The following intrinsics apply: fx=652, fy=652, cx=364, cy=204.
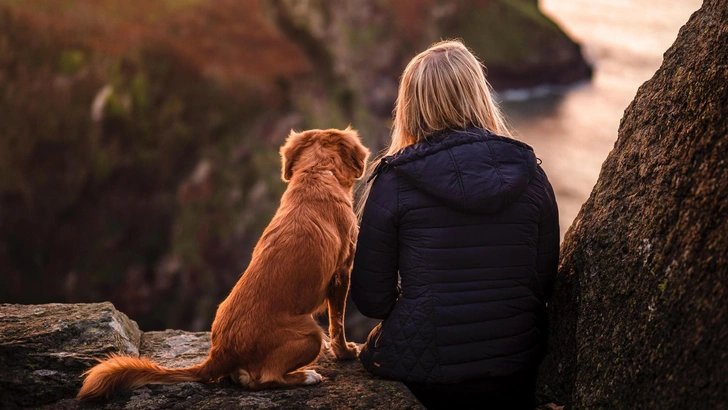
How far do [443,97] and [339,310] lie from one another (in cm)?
175

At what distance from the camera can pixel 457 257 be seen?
12.5ft

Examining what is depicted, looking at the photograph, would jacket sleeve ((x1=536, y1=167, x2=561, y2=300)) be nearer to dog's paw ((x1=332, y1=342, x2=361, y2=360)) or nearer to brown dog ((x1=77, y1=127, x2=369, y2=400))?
brown dog ((x1=77, y1=127, x2=369, y2=400))

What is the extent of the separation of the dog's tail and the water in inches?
947

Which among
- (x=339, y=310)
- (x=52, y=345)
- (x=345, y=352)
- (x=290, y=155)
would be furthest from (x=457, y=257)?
(x=52, y=345)

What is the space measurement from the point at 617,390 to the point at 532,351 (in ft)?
2.45

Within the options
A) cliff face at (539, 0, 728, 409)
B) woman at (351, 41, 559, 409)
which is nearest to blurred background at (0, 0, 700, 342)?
cliff face at (539, 0, 728, 409)

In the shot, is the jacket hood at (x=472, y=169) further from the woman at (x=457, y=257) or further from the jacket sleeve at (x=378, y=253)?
the jacket sleeve at (x=378, y=253)

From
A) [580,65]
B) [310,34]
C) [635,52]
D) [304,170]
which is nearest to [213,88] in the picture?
[310,34]

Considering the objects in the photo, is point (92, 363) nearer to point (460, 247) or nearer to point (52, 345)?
point (52, 345)

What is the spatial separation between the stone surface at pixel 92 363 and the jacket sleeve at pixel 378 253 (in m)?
0.56

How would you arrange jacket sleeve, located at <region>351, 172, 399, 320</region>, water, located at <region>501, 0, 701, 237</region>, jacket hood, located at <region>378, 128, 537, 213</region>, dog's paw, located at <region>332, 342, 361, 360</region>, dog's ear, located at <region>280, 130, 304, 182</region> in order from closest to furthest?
jacket hood, located at <region>378, 128, 537, 213</region> → jacket sleeve, located at <region>351, 172, 399, 320</region> → dog's paw, located at <region>332, 342, 361, 360</region> → dog's ear, located at <region>280, 130, 304, 182</region> → water, located at <region>501, 0, 701, 237</region>

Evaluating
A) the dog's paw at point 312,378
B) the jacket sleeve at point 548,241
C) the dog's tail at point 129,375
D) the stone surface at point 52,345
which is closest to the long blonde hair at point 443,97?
the jacket sleeve at point 548,241

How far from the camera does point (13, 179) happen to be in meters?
19.7

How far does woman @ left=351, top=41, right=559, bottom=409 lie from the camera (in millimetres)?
3766
